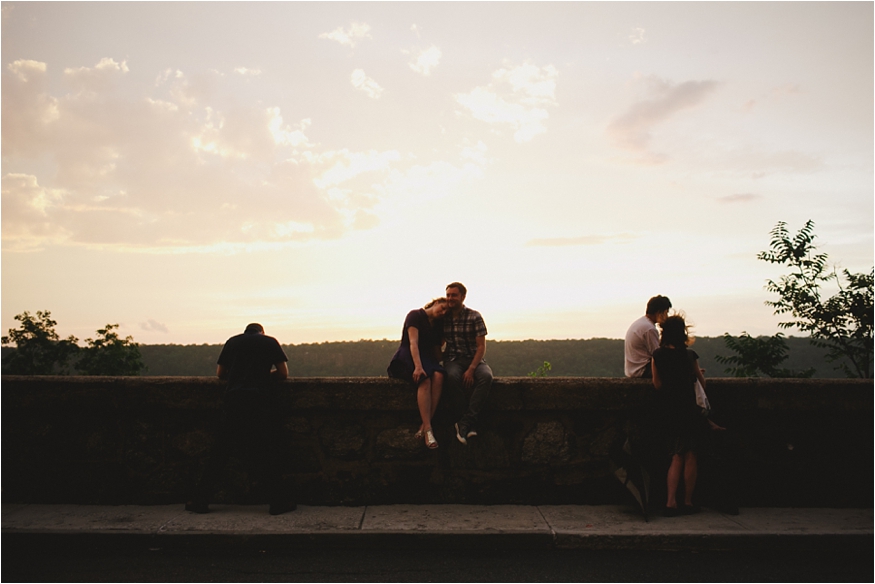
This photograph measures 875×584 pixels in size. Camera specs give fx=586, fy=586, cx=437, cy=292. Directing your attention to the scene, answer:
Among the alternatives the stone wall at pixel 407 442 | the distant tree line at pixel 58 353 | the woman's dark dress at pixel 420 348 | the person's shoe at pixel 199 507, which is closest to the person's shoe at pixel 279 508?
the stone wall at pixel 407 442

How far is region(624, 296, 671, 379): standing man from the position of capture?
18.8 feet

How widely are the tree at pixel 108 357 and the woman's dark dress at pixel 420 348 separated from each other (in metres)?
15.7

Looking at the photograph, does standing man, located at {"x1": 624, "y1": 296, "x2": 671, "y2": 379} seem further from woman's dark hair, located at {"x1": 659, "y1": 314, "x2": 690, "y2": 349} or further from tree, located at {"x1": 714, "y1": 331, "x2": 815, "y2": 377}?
tree, located at {"x1": 714, "y1": 331, "x2": 815, "y2": 377}

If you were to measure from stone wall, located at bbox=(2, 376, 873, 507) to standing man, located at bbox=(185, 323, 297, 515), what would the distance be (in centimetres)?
21

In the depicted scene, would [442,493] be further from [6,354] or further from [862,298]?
[6,354]

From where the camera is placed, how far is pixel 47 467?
5.39m

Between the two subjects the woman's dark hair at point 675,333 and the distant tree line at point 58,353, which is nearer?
the woman's dark hair at point 675,333

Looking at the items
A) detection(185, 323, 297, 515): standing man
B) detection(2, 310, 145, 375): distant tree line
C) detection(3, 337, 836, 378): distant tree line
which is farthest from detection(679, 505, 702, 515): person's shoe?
detection(2, 310, 145, 375): distant tree line

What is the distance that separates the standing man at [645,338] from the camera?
5730 millimetres

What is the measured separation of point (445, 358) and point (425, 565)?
209 centimetres

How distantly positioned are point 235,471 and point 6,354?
16.1 metres

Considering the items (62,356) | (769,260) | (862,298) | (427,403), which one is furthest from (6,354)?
(862,298)

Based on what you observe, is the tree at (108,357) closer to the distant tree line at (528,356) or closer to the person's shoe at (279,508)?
the distant tree line at (528,356)

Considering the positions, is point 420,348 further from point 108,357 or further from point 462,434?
point 108,357
